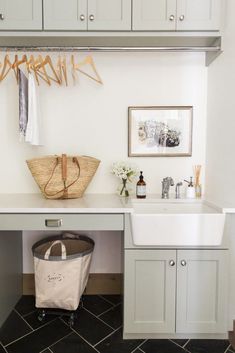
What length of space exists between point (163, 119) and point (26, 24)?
1.22m

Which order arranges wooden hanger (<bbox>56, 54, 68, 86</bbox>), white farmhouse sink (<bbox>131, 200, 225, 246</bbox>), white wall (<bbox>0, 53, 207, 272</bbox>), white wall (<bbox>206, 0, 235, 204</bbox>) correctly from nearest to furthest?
1. white farmhouse sink (<bbox>131, 200, 225, 246</bbox>)
2. white wall (<bbox>206, 0, 235, 204</bbox>)
3. wooden hanger (<bbox>56, 54, 68, 86</bbox>)
4. white wall (<bbox>0, 53, 207, 272</bbox>)

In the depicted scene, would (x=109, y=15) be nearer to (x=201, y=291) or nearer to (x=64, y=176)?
(x=64, y=176)

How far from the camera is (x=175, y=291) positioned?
156cm

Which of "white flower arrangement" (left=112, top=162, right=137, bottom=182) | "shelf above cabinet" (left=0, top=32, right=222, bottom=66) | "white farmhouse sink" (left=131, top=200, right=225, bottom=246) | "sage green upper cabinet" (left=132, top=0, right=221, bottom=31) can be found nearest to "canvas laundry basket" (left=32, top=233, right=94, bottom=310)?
"white farmhouse sink" (left=131, top=200, right=225, bottom=246)

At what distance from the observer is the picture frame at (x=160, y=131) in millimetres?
2088

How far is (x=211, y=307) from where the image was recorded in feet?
5.14

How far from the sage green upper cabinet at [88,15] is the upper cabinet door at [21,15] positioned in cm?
6

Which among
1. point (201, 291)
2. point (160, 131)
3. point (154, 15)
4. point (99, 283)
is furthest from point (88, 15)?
point (99, 283)

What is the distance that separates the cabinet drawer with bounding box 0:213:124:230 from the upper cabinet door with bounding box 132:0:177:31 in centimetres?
130

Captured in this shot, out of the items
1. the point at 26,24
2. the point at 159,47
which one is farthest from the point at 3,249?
the point at 159,47

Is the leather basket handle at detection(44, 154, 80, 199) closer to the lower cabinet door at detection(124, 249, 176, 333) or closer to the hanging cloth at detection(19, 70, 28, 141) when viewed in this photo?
the hanging cloth at detection(19, 70, 28, 141)

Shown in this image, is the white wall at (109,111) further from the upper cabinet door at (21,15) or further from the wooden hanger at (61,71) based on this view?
the upper cabinet door at (21,15)

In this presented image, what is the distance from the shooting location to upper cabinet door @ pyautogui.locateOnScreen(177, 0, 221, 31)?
5.51ft

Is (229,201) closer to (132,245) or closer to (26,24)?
(132,245)
